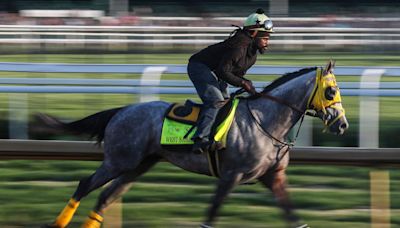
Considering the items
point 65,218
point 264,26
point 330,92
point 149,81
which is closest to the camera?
point 330,92

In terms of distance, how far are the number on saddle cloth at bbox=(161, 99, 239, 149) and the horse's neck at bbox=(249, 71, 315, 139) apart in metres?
0.20

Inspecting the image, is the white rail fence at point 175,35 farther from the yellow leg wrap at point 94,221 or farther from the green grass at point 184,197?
the yellow leg wrap at point 94,221

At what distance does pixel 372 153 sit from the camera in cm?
729

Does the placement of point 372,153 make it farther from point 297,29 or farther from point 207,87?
point 297,29

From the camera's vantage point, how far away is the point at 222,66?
21.0 feet

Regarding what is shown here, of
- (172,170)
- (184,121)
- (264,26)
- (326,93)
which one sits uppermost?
(264,26)

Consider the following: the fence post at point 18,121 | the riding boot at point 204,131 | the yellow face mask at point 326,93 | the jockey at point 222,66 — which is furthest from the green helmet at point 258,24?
the fence post at point 18,121

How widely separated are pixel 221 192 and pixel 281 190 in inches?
19.5

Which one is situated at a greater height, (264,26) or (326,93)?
(264,26)

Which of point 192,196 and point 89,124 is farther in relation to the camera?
point 192,196

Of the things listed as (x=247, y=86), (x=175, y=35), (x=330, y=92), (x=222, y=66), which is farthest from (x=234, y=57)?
(x=175, y=35)

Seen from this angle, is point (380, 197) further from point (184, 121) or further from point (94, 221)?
point (94, 221)

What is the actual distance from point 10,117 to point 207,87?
3.51 meters

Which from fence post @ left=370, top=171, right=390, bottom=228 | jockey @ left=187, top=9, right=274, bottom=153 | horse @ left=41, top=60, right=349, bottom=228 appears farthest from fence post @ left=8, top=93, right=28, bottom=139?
fence post @ left=370, top=171, right=390, bottom=228
